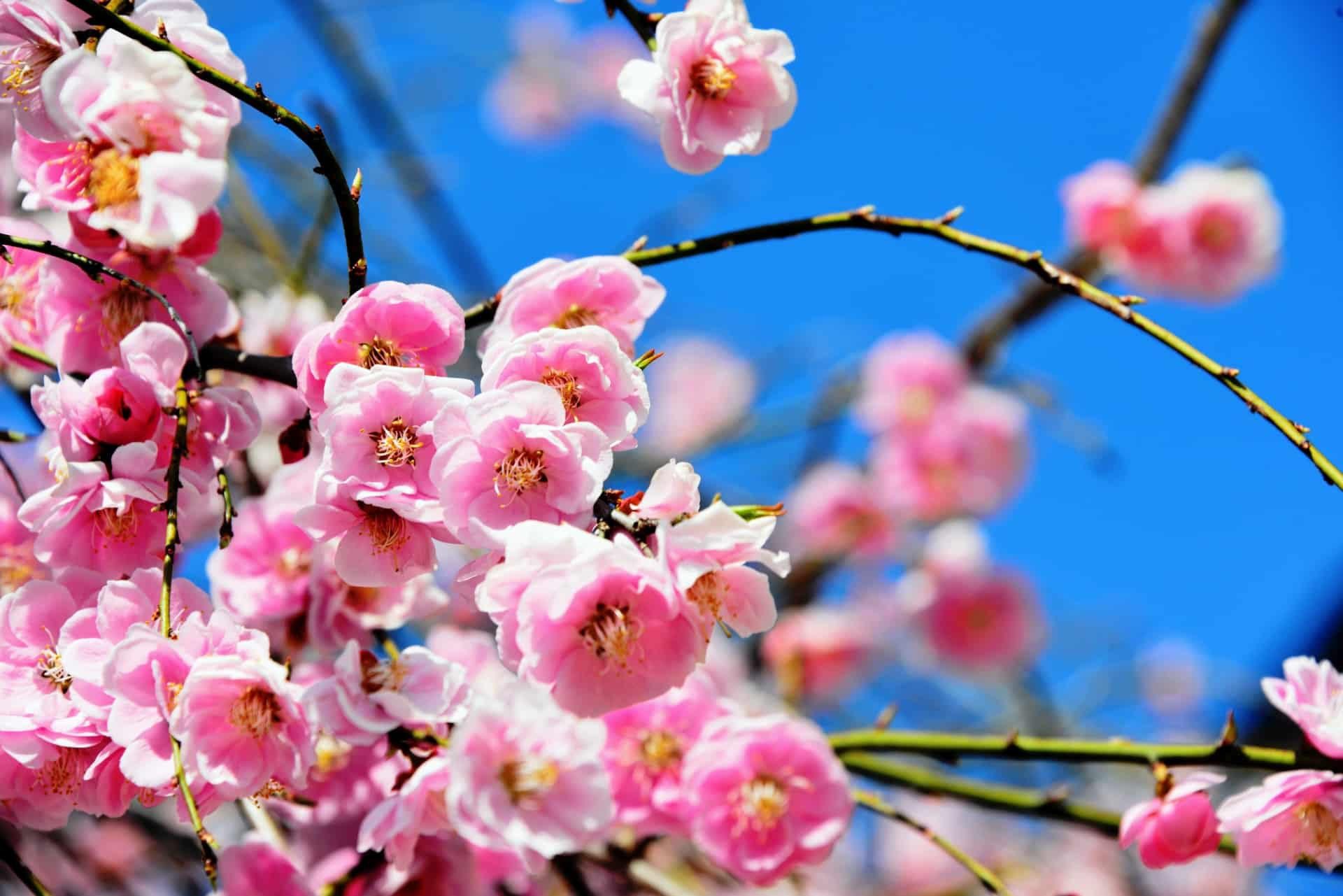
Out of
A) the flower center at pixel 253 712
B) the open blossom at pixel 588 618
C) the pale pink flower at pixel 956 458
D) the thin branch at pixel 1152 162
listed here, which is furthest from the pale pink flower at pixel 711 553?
the pale pink flower at pixel 956 458

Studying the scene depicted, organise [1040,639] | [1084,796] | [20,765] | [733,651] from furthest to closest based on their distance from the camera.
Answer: [1040,639]
[1084,796]
[733,651]
[20,765]

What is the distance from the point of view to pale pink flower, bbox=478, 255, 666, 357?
0.99 meters

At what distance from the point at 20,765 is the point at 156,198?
0.50 metres

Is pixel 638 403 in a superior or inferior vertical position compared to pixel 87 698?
superior

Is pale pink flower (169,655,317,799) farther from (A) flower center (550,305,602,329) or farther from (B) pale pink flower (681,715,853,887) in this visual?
(B) pale pink flower (681,715,853,887)

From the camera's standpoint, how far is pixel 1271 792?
40.5 inches

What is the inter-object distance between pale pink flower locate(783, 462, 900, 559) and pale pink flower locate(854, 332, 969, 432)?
24 centimetres

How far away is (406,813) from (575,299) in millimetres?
479

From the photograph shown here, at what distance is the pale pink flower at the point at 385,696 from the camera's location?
910 mm

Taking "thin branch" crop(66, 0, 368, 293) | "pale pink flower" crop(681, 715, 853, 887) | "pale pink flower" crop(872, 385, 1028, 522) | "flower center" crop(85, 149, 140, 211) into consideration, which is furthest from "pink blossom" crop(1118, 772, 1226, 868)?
"pale pink flower" crop(872, 385, 1028, 522)

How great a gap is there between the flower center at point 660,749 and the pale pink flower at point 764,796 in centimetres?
5

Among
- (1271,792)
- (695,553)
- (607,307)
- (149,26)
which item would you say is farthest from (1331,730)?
(149,26)

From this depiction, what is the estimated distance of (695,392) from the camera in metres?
6.48

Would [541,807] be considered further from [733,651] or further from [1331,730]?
[733,651]
